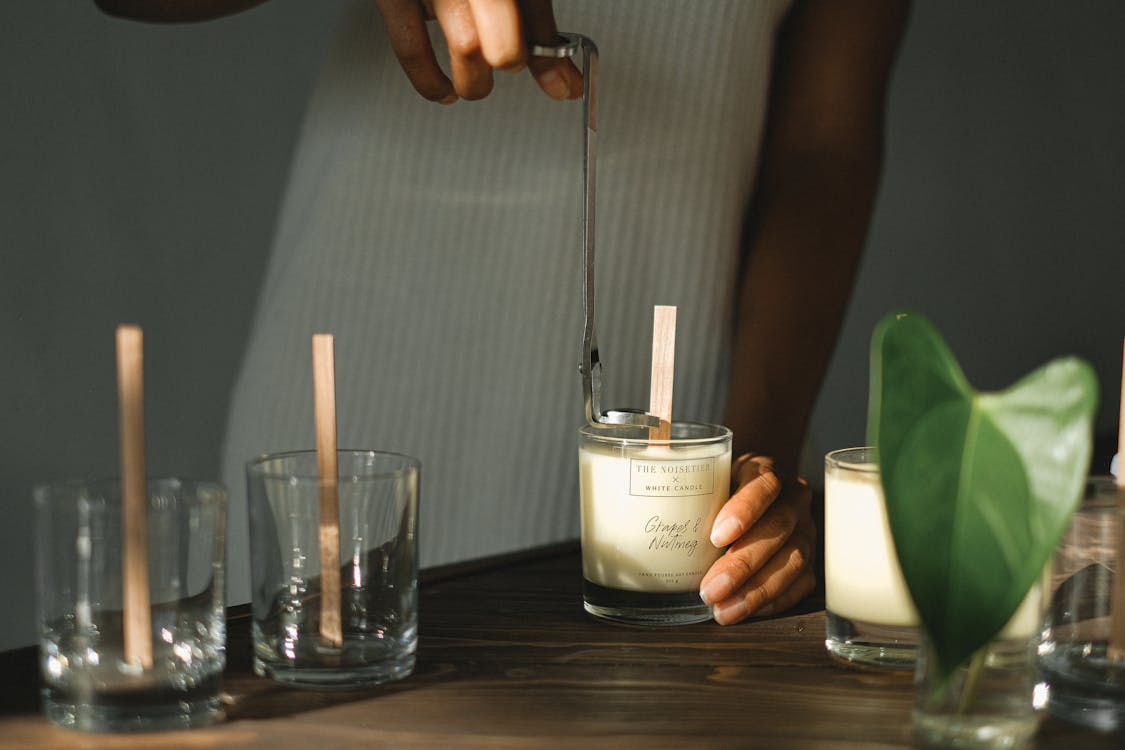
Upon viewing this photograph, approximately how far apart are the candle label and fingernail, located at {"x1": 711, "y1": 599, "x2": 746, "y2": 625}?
6 cm

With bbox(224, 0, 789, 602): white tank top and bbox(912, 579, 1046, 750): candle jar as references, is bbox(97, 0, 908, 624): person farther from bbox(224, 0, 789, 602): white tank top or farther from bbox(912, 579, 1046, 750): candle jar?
bbox(912, 579, 1046, 750): candle jar

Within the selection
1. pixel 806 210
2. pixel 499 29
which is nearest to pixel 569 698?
pixel 499 29

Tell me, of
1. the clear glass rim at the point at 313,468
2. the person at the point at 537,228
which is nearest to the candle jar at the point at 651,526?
the clear glass rim at the point at 313,468

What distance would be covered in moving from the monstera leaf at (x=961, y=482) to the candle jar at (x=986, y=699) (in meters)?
0.04

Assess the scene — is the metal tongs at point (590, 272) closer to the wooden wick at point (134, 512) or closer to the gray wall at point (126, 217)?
the wooden wick at point (134, 512)

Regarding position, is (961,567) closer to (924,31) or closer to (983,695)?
(983,695)

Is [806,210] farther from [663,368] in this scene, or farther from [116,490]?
[116,490]

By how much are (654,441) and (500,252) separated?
498 millimetres

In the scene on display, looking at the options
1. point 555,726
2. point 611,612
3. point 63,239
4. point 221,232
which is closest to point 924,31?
point 221,232

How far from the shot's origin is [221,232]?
5.81 feet

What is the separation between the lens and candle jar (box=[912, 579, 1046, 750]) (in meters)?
0.49

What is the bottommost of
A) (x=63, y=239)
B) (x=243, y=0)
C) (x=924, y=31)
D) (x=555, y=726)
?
(x=555, y=726)

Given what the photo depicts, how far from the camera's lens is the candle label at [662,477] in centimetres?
66

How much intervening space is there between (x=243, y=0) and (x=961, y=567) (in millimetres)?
702
